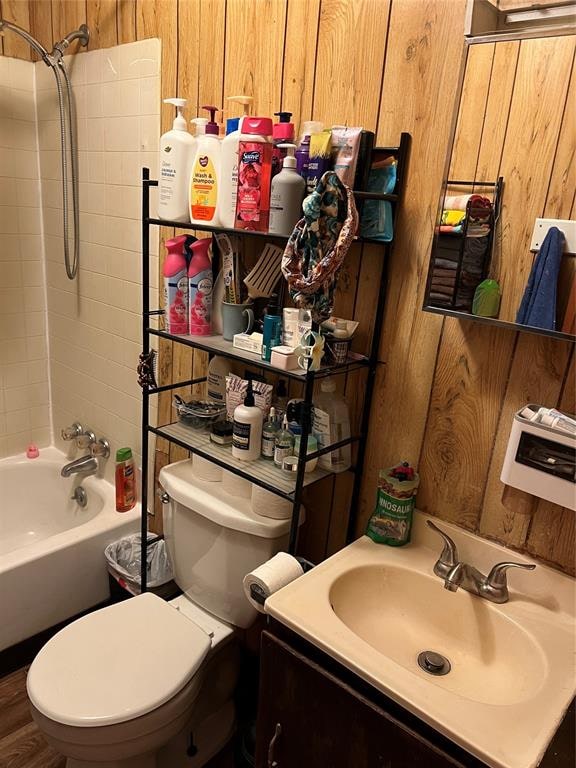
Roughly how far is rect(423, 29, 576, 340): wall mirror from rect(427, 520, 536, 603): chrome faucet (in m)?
0.48

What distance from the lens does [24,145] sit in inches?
88.4

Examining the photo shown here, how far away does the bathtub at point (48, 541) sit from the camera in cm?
186

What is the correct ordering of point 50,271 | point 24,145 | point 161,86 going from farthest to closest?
point 50,271, point 24,145, point 161,86

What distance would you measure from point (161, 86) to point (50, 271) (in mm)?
1017

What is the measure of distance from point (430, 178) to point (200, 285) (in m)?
0.63

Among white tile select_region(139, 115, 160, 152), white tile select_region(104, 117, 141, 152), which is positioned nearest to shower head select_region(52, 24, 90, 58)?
white tile select_region(104, 117, 141, 152)

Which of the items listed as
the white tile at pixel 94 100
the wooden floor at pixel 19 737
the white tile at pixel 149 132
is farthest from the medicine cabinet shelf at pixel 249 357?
the wooden floor at pixel 19 737

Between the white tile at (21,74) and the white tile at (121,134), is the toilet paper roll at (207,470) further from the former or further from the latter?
the white tile at (21,74)

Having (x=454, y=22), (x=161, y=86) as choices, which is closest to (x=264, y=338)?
(x=454, y=22)

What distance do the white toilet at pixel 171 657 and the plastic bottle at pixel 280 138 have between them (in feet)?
2.79

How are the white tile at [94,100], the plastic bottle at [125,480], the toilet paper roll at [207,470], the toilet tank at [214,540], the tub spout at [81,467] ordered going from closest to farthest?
the toilet tank at [214,540] < the toilet paper roll at [207,470] < the white tile at [94,100] < the plastic bottle at [125,480] < the tub spout at [81,467]

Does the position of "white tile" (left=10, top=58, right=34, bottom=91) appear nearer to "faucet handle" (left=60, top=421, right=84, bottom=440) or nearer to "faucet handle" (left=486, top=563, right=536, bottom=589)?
"faucet handle" (left=60, top=421, right=84, bottom=440)

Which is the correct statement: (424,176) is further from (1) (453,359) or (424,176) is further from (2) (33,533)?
(2) (33,533)

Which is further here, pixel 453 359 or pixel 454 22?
pixel 453 359
